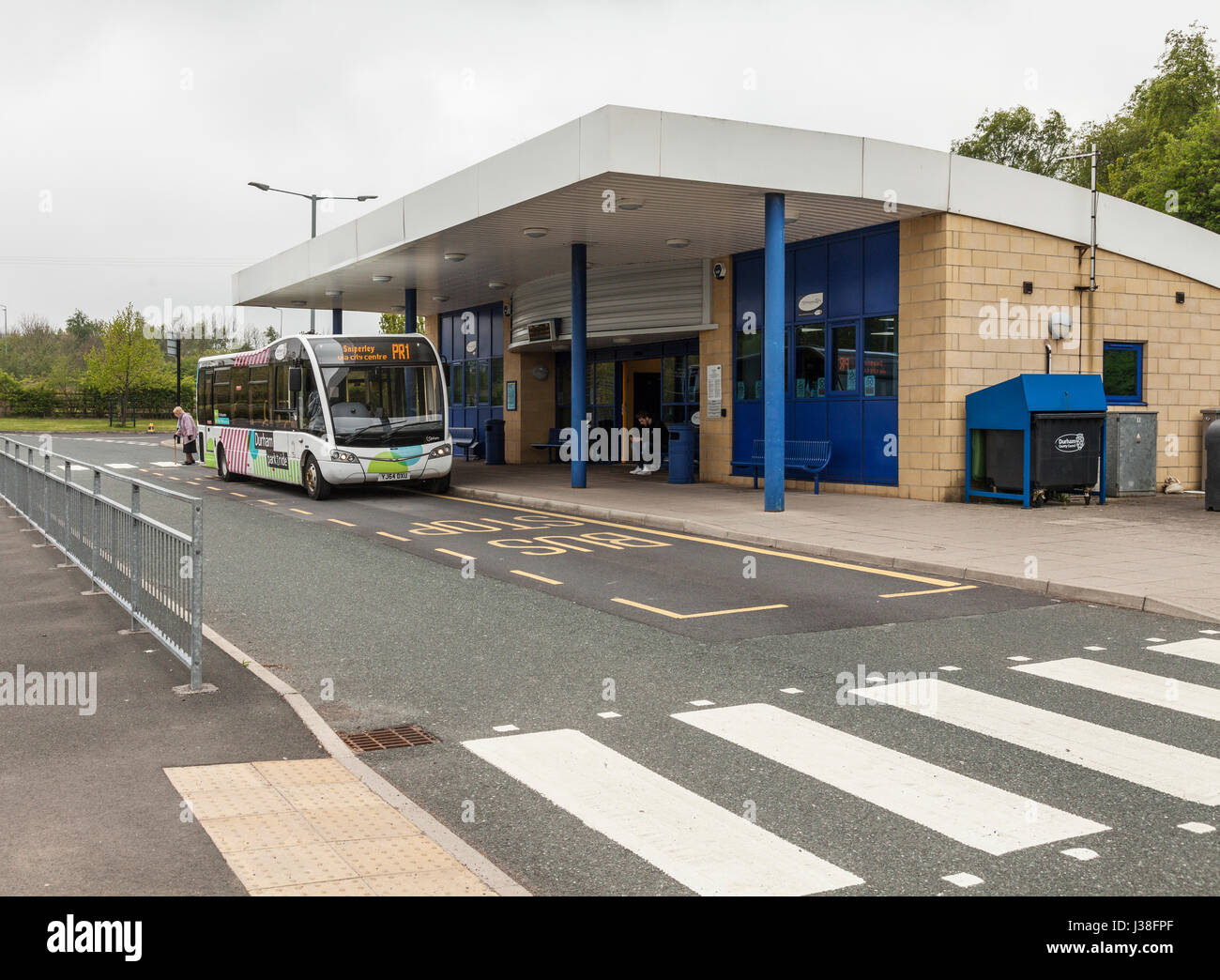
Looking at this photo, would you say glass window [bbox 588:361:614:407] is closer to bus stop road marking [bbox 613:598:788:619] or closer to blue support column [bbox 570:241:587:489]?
blue support column [bbox 570:241:587:489]

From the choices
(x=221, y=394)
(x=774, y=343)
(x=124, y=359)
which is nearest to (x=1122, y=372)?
(x=774, y=343)

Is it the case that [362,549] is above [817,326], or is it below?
below

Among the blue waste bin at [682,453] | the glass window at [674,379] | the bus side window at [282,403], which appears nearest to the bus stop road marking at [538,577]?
the bus side window at [282,403]

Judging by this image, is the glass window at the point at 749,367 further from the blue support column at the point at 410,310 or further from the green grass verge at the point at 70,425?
the green grass verge at the point at 70,425

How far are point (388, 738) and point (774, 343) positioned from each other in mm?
12032

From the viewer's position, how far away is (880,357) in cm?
1950

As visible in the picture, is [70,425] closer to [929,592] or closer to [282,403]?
[282,403]

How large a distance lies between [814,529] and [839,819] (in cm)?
992

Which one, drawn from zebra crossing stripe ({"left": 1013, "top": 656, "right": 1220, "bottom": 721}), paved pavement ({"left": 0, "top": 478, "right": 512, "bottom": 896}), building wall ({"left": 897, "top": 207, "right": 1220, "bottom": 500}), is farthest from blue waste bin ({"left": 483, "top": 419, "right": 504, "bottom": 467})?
zebra crossing stripe ({"left": 1013, "top": 656, "right": 1220, "bottom": 721})

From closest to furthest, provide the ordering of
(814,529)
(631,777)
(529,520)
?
(631,777) < (814,529) < (529,520)

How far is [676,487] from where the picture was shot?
2164 centimetres

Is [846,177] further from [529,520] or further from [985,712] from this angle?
[985,712]

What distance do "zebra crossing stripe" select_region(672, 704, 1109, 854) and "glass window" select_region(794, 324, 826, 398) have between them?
593 inches
